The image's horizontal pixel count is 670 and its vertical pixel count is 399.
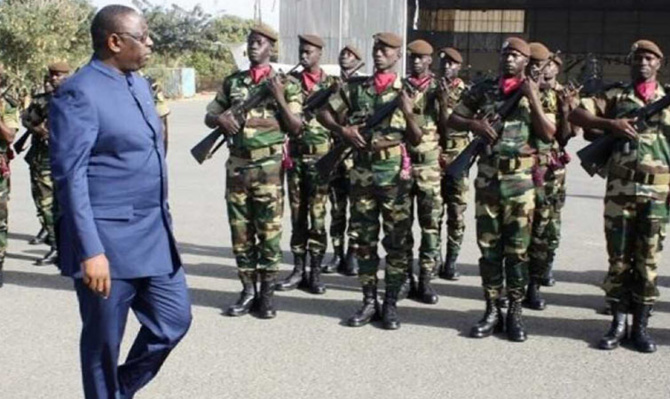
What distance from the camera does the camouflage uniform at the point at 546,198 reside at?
5.97 m

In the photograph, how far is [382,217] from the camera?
19.6 ft

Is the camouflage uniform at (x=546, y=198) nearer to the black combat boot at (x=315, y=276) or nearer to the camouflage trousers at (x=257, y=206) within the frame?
the black combat boot at (x=315, y=276)

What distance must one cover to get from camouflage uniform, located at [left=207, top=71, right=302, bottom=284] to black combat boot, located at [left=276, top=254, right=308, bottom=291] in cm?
85

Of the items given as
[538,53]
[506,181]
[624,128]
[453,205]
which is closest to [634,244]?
[624,128]

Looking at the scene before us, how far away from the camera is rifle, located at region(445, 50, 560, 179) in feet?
18.0

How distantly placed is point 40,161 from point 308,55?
2680 millimetres

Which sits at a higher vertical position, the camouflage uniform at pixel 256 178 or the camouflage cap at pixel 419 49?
the camouflage cap at pixel 419 49

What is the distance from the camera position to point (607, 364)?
5.22 metres

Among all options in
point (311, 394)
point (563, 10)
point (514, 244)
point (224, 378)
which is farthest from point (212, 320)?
point (563, 10)

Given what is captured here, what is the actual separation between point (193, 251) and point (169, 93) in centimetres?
3664

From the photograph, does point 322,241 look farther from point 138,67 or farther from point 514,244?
point 138,67

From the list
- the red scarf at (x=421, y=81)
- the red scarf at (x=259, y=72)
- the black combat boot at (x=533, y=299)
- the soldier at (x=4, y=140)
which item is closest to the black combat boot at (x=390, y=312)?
the black combat boot at (x=533, y=299)

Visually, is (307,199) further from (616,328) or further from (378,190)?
(616,328)

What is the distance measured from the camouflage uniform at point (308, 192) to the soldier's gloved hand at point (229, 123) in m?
1.18
